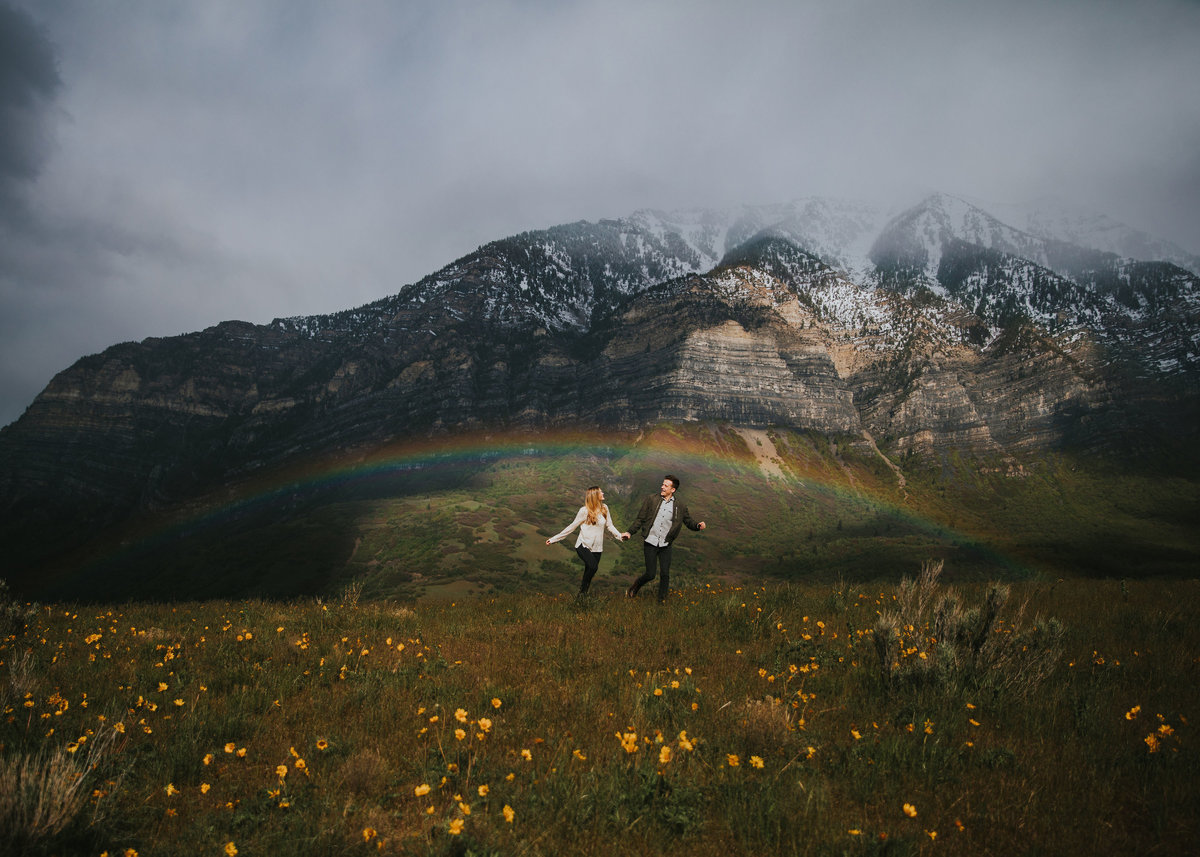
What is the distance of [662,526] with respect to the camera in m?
11.4

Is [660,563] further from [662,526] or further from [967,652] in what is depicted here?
[967,652]

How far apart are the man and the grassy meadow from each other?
276cm

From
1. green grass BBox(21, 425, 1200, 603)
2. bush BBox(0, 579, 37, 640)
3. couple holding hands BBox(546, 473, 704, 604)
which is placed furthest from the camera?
green grass BBox(21, 425, 1200, 603)

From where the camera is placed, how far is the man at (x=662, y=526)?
11.2 meters

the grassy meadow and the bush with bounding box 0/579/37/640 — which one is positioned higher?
the bush with bounding box 0/579/37/640

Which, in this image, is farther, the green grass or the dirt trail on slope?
the dirt trail on slope

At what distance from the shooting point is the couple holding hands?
1126cm

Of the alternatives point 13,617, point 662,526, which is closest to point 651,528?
point 662,526

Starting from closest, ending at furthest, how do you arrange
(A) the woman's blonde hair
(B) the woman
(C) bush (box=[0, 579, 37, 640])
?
1. (C) bush (box=[0, 579, 37, 640])
2. (B) the woman
3. (A) the woman's blonde hair

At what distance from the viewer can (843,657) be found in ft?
22.7

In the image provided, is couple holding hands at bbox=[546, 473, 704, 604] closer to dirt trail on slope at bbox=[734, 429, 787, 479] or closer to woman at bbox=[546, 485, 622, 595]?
woman at bbox=[546, 485, 622, 595]

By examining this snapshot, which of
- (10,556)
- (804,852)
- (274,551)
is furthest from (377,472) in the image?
(804,852)

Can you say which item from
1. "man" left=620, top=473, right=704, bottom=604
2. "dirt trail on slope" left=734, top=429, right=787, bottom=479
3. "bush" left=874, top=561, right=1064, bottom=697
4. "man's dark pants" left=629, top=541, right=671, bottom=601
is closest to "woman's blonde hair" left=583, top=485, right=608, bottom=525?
"man" left=620, top=473, right=704, bottom=604

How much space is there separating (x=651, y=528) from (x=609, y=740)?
6.96 metres
